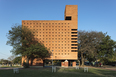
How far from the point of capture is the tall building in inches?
2243

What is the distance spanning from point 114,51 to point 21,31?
42.6 m

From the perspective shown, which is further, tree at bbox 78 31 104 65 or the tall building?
tree at bbox 78 31 104 65

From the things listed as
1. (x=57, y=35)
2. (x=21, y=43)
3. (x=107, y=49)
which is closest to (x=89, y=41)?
(x=107, y=49)

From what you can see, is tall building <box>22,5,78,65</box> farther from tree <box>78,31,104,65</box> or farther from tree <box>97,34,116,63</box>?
tree <box>97,34,116,63</box>

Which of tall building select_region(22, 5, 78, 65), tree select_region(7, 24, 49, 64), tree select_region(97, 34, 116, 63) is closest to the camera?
tree select_region(7, 24, 49, 64)

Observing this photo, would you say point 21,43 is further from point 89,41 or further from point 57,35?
point 89,41

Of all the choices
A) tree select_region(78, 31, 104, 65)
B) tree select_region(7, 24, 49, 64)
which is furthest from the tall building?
tree select_region(7, 24, 49, 64)

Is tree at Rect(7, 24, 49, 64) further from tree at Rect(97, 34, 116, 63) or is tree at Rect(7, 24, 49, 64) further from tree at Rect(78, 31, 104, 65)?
tree at Rect(97, 34, 116, 63)

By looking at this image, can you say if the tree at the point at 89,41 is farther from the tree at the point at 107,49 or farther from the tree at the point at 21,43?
the tree at the point at 21,43

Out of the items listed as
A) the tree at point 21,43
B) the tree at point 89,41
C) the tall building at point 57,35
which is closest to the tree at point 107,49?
the tree at point 89,41

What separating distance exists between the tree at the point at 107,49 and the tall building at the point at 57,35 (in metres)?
11.7

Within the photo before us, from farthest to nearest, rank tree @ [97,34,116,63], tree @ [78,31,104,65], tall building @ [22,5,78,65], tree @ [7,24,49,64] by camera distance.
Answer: tree @ [78,31,104,65] → tall building @ [22,5,78,65] → tree @ [97,34,116,63] → tree @ [7,24,49,64]

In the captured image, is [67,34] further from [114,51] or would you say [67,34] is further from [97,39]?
[114,51]

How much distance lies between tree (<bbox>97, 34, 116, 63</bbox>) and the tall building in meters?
11.7
